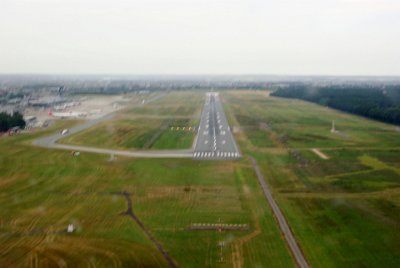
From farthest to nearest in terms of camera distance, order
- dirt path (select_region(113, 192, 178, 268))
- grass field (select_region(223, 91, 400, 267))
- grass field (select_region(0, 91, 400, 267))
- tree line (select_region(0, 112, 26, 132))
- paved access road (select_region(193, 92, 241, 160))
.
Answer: tree line (select_region(0, 112, 26, 132)) < paved access road (select_region(193, 92, 241, 160)) < grass field (select_region(223, 91, 400, 267)) < grass field (select_region(0, 91, 400, 267)) < dirt path (select_region(113, 192, 178, 268))

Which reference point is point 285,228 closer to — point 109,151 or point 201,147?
point 201,147

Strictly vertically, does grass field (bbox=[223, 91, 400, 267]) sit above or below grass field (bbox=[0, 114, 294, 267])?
above

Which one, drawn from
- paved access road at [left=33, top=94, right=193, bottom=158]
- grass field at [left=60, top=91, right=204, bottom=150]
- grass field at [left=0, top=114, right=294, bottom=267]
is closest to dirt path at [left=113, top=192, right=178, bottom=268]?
grass field at [left=0, top=114, right=294, bottom=267]

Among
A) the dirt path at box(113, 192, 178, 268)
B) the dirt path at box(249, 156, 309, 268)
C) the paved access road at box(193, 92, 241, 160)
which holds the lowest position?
the dirt path at box(113, 192, 178, 268)

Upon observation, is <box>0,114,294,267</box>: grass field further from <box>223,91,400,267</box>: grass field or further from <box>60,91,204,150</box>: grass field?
<box>60,91,204,150</box>: grass field

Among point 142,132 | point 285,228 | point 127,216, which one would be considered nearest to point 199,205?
point 127,216

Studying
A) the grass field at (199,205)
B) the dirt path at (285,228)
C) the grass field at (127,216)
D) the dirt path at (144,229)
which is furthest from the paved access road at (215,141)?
the dirt path at (144,229)

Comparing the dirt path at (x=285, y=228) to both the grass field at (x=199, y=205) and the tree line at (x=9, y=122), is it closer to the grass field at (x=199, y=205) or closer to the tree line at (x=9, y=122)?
the grass field at (x=199, y=205)
